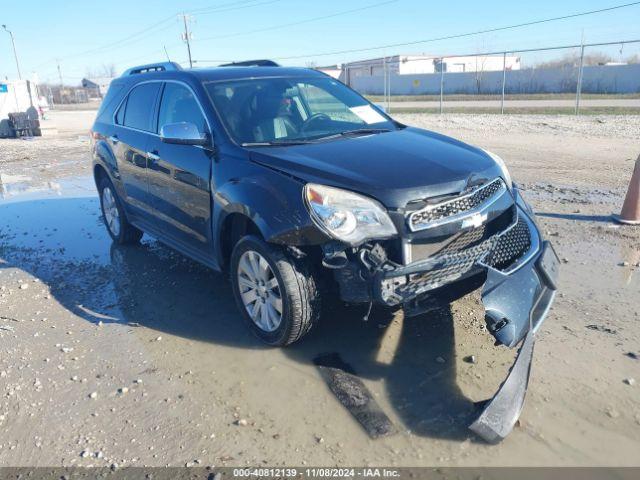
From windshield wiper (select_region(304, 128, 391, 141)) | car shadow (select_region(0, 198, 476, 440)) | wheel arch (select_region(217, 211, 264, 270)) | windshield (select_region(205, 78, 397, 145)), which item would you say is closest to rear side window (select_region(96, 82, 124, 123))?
car shadow (select_region(0, 198, 476, 440))

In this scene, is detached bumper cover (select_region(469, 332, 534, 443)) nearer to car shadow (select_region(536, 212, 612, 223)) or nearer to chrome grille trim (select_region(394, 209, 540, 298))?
chrome grille trim (select_region(394, 209, 540, 298))

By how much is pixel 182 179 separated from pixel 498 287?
2693 mm

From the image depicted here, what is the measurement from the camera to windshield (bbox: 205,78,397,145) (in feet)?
14.0

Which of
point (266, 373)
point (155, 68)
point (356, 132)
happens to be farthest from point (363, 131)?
point (155, 68)

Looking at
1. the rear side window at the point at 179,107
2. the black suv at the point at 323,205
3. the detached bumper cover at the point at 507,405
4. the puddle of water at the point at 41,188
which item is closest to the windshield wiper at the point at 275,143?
the black suv at the point at 323,205

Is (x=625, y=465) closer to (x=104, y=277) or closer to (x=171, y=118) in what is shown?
(x=171, y=118)

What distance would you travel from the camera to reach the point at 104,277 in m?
5.56

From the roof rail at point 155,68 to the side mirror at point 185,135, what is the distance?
1.35 metres

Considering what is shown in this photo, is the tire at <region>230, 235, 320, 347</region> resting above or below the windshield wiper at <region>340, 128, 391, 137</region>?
below

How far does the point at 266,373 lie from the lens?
367cm

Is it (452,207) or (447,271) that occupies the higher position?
(452,207)

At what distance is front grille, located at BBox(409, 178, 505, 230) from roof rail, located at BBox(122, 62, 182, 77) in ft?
10.4

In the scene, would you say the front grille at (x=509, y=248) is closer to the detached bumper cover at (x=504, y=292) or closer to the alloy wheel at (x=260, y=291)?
the detached bumper cover at (x=504, y=292)

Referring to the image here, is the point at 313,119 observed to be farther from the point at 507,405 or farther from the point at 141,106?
the point at 507,405
